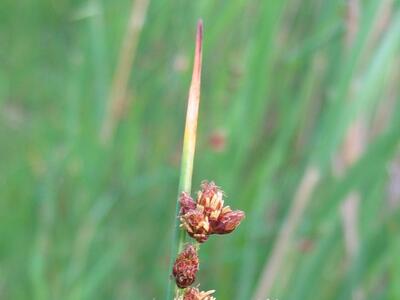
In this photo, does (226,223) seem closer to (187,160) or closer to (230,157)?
(187,160)

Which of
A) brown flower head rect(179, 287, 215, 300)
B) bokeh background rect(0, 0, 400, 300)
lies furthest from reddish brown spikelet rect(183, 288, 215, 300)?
bokeh background rect(0, 0, 400, 300)

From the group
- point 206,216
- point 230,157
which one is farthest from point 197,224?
point 230,157

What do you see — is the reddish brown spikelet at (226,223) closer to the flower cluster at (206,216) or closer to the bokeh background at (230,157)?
the flower cluster at (206,216)

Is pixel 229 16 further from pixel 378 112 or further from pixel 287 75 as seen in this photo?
pixel 378 112

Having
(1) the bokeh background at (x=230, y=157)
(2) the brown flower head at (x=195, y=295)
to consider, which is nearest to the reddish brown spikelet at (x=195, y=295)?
(2) the brown flower head at (x=195, y=295)

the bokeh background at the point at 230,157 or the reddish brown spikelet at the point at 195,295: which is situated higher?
the bokeh background at the point at 230,157

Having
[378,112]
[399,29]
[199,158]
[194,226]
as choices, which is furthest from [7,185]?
[194,226]
